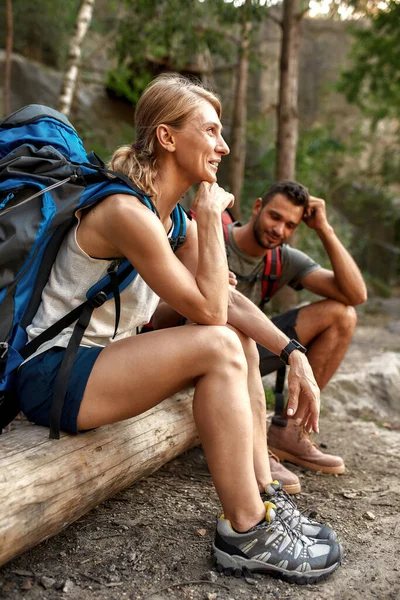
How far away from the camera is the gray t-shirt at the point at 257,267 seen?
3846 mm

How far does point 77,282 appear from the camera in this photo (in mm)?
2314

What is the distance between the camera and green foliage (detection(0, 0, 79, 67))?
13.2m

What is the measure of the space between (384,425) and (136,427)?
2.45 m

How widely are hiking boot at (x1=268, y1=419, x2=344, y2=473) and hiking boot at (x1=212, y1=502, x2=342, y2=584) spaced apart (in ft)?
4.01

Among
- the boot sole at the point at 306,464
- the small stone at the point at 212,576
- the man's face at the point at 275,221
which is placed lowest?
the boot sole at the point at 306,464

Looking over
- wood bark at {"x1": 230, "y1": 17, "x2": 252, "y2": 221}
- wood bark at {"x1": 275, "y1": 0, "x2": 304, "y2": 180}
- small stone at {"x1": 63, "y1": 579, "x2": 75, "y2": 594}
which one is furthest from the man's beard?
wood bark at {"x1": 230, "y1": 17, "x2": 252, "y2": 221}

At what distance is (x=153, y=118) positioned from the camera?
2.52 meters

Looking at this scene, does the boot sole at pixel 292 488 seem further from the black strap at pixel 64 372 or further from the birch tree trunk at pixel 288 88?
the birch tree trunk at pixel 288 88

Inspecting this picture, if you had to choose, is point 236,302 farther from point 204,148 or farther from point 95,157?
point 95,157

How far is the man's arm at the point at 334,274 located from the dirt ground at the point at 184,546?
3.51 feet

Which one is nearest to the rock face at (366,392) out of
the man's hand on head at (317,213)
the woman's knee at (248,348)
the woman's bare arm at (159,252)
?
the man's hand on head at (317,213)

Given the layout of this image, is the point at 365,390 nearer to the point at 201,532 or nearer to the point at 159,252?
the point at 201,532

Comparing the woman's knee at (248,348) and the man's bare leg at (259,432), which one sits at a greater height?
the woman's knee at (248,348)

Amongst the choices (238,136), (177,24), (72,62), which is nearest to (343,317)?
(72,62)
